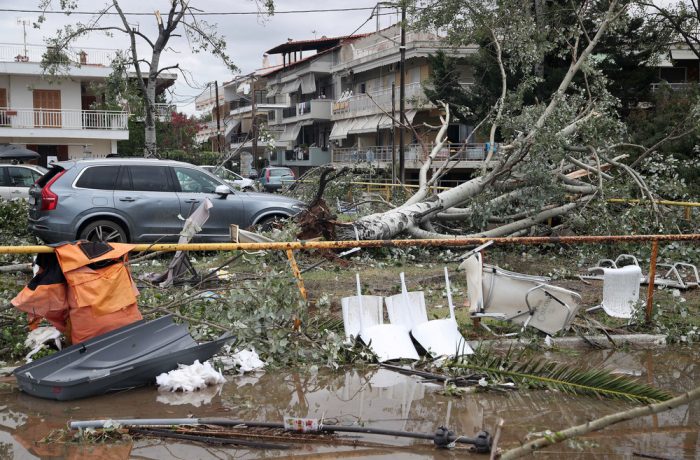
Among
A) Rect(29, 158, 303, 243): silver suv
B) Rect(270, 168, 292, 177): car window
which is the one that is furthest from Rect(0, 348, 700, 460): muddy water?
Rect(270, 168, 292, 177): car window

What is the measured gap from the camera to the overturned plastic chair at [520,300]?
21.3 ft

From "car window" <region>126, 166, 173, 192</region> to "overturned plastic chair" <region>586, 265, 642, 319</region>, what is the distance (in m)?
7.49

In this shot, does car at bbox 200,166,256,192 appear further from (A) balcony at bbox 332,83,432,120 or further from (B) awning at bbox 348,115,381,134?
(B) awning at bbox 348,115,381,134

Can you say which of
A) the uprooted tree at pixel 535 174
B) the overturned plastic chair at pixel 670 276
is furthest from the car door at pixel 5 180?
the overturned plastic chair at pixel 670 276

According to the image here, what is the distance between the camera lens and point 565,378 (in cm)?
540

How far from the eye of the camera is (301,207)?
1251cm

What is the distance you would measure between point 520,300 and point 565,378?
1.28 metres

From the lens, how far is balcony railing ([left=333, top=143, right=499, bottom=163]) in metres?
39.2

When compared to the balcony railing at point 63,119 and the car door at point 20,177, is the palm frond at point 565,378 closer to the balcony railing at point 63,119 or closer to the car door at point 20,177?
the car door at point 20,177

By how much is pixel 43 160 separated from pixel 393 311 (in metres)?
37.9

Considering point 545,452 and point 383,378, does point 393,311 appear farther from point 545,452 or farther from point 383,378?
point 545,452

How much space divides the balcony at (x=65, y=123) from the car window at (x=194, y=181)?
26.8m

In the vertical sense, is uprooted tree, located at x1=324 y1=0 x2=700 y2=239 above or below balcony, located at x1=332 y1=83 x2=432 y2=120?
below

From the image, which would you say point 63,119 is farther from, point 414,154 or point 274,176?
point 414,154
